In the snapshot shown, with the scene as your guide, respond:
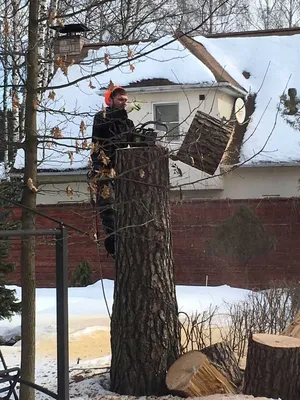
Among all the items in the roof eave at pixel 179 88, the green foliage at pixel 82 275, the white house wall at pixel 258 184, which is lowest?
the green foliage at pixel 82 275

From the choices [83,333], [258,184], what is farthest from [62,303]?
[258,184]

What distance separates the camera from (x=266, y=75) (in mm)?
20344

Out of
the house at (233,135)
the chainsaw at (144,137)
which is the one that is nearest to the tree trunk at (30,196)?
the chainsaw at (144,137)

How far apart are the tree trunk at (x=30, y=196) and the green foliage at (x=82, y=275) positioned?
32.6 ft

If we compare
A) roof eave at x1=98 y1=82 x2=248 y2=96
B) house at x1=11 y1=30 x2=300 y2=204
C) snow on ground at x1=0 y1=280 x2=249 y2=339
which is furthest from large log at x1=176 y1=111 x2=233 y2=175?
roof eave at x1=98 y1=82 x2=248 y2=96

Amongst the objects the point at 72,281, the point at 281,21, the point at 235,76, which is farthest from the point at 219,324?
the point at 281,21

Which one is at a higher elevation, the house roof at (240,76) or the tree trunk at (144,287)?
the house roof at (240,76)

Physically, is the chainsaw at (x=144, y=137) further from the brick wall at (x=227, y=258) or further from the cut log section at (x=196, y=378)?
the brick wall at (x=227, y=258)

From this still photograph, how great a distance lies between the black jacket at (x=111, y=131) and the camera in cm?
620

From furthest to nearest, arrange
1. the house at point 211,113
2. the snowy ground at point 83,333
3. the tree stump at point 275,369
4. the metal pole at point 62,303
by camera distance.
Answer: the house at point 211,113, the snowy ground at point 83,333, the tree stump at point 275,369, the metal pole at point 62,303

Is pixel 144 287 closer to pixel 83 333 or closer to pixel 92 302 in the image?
pixel 83 333

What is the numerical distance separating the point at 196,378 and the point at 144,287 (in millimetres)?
867

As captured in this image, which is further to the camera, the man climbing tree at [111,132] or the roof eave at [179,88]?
the roof eave at [179,88]

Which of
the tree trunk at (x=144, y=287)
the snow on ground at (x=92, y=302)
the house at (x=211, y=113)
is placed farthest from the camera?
the house at (x=211, y=113)
